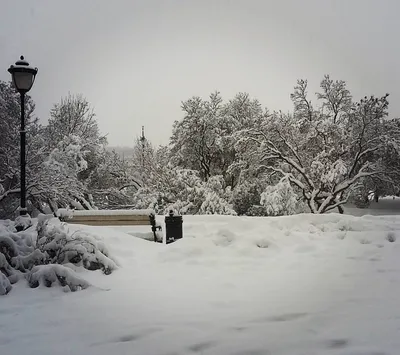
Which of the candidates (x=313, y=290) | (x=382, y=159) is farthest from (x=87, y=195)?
(x=313, y=290)

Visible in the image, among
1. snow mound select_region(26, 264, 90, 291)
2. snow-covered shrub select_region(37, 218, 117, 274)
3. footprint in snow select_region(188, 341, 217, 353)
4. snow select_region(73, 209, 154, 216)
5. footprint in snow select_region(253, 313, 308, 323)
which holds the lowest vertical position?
footprint in snow select_region(253, 313, 308, 323)

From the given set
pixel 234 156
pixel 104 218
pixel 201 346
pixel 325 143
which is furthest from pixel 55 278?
pixel 234 156

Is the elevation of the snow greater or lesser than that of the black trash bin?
greater

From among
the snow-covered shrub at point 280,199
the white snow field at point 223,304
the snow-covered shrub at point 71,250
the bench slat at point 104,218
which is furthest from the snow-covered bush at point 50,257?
the snow-covered shrub at point 280,199

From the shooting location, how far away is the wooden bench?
6.09m

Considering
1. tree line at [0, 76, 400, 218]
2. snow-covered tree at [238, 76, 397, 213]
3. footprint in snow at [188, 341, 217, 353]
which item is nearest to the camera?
footprint in snow at [188, 341, 217, 353]

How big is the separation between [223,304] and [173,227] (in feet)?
9.43

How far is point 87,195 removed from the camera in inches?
706

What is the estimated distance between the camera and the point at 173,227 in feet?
18.5

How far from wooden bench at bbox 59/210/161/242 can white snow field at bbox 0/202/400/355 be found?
3.56ft

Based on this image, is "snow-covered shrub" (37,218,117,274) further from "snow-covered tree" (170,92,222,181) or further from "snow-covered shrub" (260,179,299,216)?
"snow-covered tree" (170,92,222,181)

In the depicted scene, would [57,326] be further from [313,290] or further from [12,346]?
[313,290]

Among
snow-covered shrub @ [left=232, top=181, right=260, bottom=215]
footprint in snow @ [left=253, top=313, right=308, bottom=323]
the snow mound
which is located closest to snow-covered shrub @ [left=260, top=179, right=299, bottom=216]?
snow-covered shrub @ [left=232, top=181, right=260, bottom=215]

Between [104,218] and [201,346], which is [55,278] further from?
[104,218]
